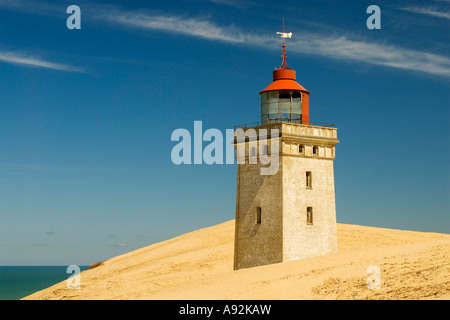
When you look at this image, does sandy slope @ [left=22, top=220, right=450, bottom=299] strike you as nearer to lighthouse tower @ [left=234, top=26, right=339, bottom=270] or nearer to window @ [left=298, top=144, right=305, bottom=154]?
lighthouse tower @ [left=234, top=26, right=339, bottom=270]

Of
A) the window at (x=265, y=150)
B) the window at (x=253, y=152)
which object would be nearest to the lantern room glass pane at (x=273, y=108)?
the window at (x=265, y=150)

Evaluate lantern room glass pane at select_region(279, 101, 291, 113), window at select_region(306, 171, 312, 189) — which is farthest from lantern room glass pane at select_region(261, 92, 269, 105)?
window at select_region(306, 171, 312, 189)

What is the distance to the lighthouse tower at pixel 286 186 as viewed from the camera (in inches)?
1271

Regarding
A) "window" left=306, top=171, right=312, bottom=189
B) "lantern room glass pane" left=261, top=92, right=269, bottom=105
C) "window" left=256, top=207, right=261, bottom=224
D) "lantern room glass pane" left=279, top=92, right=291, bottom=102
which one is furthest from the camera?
"lantern room glass pane" left=261, top=92, right=269, bottom=105

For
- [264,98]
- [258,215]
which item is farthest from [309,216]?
[264,98]

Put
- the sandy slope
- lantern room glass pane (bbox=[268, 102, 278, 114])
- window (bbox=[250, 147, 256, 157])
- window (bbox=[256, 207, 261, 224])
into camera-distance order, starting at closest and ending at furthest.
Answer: the sandy slope
window (bbox=[256, 207, 261, 224])
window (bbox=[250, 147, 256, 157])
lantern room glass pane (bbox=[268, 102, 278, 114])

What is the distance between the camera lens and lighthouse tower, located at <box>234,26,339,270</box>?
1271 inches

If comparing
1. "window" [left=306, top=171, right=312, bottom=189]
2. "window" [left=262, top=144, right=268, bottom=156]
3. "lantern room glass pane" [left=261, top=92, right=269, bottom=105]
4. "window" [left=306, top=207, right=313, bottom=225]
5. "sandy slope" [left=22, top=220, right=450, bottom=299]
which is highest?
"lantern room glass pane" [left=261, top=92, right=269, bottom=105]

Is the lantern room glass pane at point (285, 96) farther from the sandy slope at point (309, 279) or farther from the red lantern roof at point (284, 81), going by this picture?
the sandy slope at point (309, 279)

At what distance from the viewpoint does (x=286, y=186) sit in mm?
32312

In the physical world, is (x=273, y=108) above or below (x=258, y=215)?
above

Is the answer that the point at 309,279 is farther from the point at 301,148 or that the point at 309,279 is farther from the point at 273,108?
the point at 273,108
